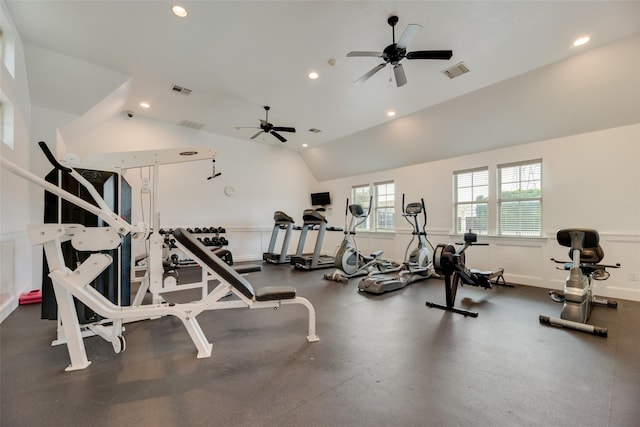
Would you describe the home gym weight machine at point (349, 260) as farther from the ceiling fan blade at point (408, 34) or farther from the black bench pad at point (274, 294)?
the ceiling fan blade at point (408, 34)

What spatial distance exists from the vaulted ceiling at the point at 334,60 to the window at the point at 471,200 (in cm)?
61

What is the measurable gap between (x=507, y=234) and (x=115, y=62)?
24.9 ft

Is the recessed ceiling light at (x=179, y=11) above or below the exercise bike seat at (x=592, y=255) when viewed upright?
above

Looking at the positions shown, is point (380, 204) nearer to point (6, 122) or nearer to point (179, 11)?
point (179, 11)

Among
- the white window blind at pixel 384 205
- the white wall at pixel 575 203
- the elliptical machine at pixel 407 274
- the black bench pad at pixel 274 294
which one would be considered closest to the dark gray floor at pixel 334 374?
the black bench pad at pixel 274 294

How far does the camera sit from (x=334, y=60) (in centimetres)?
382

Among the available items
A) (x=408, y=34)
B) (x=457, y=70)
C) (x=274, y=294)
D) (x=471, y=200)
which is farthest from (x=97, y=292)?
(x=471, y=200)

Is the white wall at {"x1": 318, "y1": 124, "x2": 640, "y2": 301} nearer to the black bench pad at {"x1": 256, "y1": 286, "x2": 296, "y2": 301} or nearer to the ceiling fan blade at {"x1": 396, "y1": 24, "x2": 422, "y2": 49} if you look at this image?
the ceiling fan blade at {"x1": 396, "y1": 24, "x2": 422, "y2": 49}

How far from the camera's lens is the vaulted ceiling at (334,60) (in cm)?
296

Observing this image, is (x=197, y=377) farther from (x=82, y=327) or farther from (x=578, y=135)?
(x=578, y=135)

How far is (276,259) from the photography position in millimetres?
7352

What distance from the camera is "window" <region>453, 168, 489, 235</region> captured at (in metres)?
5.76

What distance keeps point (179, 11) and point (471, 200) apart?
6182mm

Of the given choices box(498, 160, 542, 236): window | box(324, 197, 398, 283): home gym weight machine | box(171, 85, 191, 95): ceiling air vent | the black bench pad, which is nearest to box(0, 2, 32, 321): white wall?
box(171, 85, 191, 95): ceiling air vent
